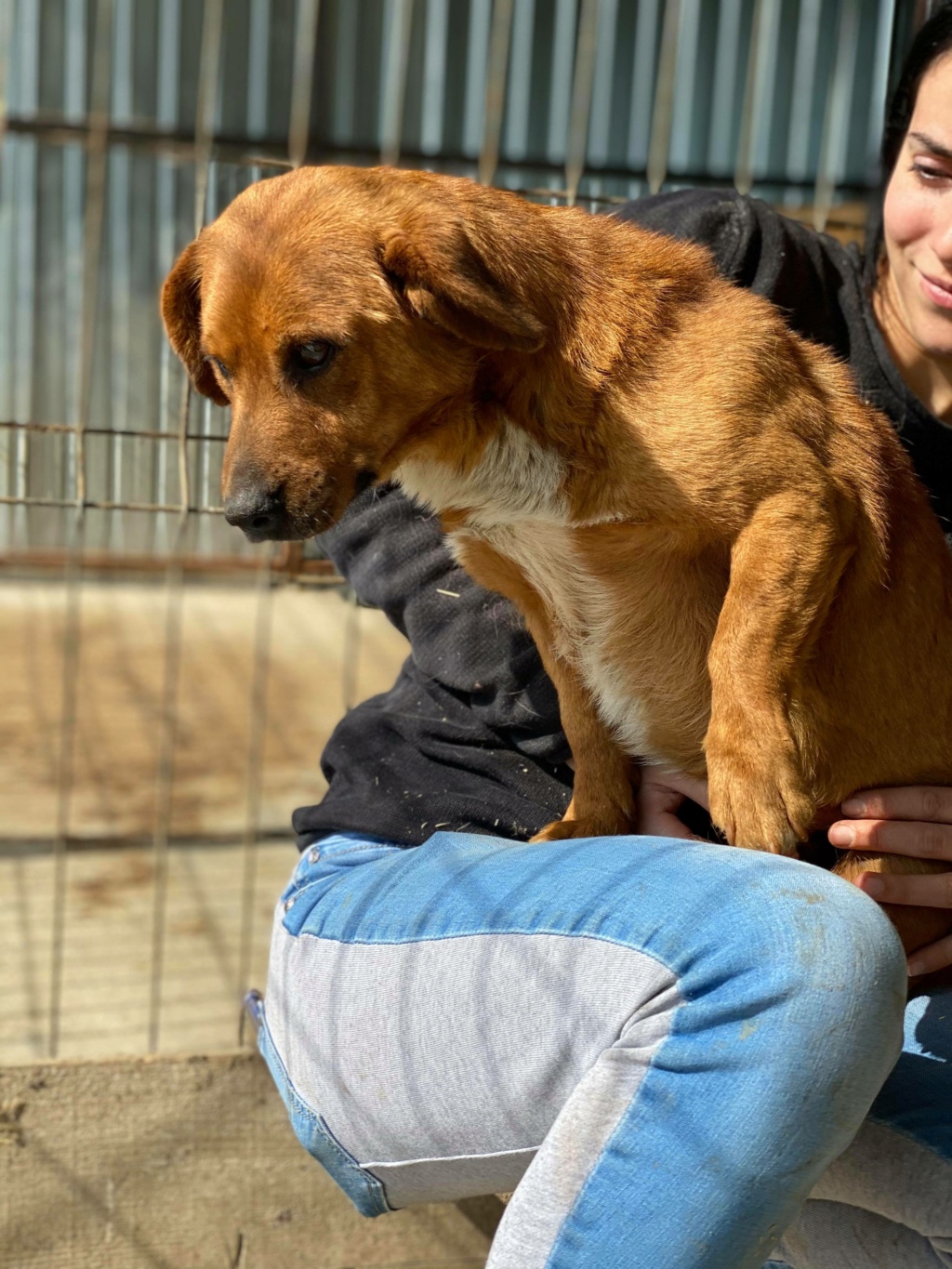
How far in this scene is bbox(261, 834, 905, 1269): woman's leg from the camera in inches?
61.8

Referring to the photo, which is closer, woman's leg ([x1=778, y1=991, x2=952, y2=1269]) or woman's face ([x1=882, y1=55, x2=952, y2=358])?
woman's leg ([x1=778, y1=991, x2=952, y2=1269])

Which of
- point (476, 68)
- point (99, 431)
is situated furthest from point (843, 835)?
point (476, 68)

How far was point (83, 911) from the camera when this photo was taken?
4.29 m

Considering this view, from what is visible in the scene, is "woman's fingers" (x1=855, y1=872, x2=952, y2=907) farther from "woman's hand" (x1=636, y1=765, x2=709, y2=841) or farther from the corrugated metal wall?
the corrugated metal wall

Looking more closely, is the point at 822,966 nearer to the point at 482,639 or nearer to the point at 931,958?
the point at 931,958

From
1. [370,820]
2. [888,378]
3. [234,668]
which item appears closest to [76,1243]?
[370,820]

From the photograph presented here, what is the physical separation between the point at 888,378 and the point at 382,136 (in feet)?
21.2

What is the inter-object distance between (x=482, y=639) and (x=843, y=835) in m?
0.73

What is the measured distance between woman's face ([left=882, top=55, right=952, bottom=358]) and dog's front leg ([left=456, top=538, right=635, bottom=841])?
2.93 feet

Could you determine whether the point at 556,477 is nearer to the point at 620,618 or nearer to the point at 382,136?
the point at 620,618

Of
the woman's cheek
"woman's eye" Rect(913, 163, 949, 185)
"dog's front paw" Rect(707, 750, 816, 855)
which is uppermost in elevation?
"woman's eye" Rect(913, 163, 949, 185)

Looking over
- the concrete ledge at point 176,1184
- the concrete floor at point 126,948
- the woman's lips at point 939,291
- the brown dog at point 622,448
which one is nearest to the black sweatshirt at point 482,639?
the woman's lips at point 939,291

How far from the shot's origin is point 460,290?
1.82 meters

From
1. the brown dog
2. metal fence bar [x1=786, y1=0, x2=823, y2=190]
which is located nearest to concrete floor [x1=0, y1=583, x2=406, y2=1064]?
the brown dog
